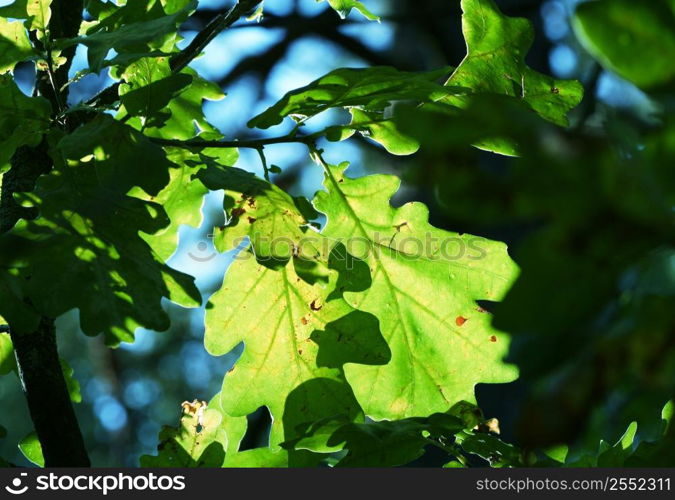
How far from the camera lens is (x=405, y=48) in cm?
386

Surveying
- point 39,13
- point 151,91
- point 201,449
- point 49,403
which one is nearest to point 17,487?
point 49,403

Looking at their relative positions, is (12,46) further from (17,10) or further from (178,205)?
(178,205)

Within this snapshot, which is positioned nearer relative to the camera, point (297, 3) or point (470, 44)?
point (470, 44)

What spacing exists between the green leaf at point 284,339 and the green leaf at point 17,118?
1.02 ft

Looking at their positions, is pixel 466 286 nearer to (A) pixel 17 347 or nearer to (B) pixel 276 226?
(B) pixel 276 226

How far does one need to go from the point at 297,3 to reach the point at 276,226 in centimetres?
339

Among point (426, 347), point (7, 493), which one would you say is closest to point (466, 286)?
point (426, 347)

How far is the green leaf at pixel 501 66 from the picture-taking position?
3.79 feet

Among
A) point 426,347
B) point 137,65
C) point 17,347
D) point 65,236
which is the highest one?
point 137,65

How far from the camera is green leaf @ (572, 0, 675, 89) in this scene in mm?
345

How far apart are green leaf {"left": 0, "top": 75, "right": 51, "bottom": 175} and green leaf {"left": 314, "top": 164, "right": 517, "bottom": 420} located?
0.39 meters

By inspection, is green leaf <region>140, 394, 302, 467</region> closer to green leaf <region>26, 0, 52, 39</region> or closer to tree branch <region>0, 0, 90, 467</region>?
tree branch <region>0, 0, 90, 467</region>

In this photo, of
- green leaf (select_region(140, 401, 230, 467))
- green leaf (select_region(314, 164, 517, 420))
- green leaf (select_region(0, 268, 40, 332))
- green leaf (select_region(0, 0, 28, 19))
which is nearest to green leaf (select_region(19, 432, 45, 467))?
green leaf (select_region(140, 401, 230, 467))

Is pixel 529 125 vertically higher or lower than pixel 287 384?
higher
